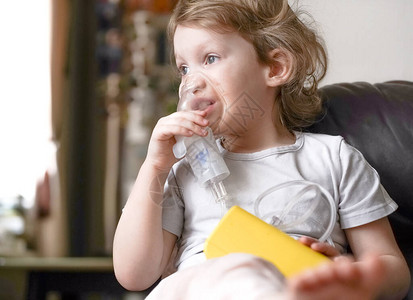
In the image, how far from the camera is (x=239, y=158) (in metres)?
1.31

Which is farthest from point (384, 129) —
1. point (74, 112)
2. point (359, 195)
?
point (74, 112)

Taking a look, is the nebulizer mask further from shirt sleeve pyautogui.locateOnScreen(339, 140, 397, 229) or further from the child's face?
shirt sleeve pyautogui.locateOnScreen(339, 140, 397, 229)

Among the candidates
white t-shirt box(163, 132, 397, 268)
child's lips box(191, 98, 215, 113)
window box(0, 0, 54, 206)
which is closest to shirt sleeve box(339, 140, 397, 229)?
white t-shirt box(163, 132, 397, 268)

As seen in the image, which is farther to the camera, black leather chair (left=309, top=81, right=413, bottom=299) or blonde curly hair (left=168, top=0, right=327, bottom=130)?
black leather chair (left=309, top=81, right=413, bottom=299)

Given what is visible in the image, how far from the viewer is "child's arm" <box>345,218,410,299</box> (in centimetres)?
120

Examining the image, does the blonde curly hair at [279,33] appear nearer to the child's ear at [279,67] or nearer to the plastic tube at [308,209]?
the child's ear at [279,67]

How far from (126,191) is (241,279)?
2607mm

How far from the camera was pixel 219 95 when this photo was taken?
1.27 meters

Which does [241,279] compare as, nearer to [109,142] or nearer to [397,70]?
[397,70]

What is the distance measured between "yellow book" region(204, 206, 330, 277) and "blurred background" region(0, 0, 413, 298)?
2149 mm

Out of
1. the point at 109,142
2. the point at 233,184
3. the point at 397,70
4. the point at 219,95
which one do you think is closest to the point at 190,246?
the point at 233,184

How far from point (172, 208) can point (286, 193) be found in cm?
24

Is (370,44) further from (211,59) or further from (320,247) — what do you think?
(320,247)

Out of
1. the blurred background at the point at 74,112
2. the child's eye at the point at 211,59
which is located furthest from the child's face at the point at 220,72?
the blurred background at the point at 74,112
